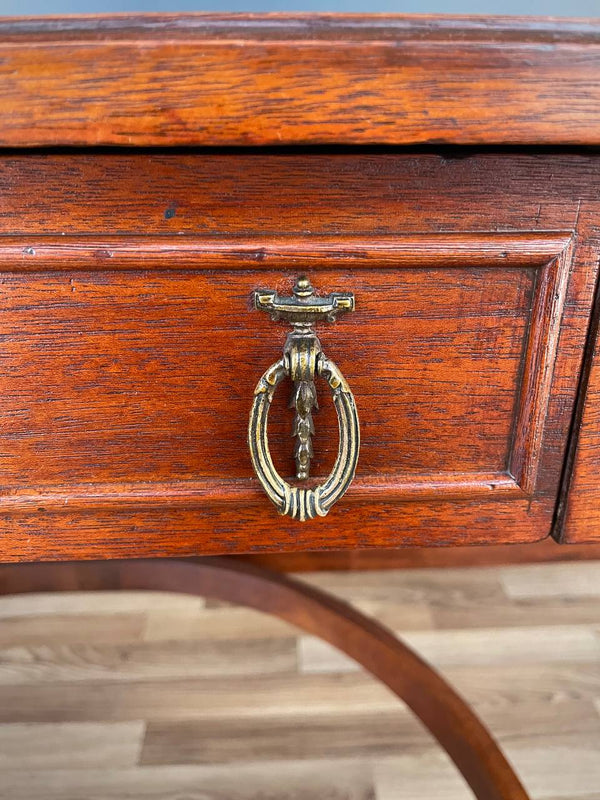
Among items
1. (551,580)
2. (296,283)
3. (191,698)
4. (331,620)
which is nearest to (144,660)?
(191,698)

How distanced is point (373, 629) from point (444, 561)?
0.45 meters

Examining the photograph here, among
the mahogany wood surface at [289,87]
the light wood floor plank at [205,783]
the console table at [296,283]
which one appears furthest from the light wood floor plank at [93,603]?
the mahogany wood surface at [289,87]

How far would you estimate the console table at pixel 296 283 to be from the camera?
24cm

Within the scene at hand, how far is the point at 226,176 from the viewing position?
0.85 ft

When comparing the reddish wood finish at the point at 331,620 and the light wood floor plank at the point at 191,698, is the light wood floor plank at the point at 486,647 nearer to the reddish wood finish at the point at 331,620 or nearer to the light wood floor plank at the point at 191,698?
the light wood floor plank at the point at 191,698

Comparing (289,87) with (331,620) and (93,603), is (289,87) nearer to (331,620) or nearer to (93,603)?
(331,620)

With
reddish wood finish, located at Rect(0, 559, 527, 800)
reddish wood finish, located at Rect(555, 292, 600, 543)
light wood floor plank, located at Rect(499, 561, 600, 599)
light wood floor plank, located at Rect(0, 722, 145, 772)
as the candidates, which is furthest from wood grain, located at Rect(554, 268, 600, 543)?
light wood floor plank, located at Rect(499, 561, 600, 599)

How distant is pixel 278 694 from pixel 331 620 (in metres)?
0.27

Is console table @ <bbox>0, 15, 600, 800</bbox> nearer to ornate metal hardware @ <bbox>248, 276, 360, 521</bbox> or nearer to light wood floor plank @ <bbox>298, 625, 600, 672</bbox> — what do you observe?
ornate metal hardware @ <bbox>248, 276, 360, 521</bbox>

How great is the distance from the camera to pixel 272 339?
11.2 inches

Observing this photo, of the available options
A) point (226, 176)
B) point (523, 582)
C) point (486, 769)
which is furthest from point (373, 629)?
point (523, 582)

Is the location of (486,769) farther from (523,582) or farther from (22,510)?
(523,582)

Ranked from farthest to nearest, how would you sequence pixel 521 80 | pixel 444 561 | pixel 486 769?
1. pixel 444 561
2. pixel 486 769
3. pixel 521 80

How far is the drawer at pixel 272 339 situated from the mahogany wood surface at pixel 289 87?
2 centimetres
